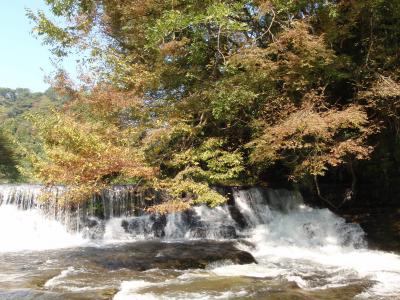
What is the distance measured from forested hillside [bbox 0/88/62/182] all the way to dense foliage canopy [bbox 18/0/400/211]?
6.01ft

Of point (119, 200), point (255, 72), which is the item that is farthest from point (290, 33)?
point (119, 200)

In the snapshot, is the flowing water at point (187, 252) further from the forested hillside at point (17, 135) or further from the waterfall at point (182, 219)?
the forested hillside at point (17, 135)

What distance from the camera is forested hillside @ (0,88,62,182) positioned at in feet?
54.8

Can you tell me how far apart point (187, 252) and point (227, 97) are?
12.9 ft

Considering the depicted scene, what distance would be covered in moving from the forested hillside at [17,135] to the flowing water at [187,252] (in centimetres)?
201

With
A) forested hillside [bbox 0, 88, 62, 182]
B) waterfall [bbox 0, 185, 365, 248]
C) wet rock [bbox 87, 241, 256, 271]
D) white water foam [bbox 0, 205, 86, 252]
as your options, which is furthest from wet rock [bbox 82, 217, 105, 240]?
forested hillside [bbox 0, 88, 62, 182]

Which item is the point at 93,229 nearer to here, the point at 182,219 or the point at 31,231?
the point at 31,231

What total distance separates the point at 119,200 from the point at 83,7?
6.03 metres

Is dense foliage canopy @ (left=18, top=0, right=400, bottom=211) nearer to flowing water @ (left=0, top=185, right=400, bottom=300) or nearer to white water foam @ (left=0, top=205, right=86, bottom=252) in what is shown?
flowing water @ (left=0, top=185, right=400, bottom=300)

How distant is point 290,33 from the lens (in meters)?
10.2

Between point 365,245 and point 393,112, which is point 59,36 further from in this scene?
point 365,245

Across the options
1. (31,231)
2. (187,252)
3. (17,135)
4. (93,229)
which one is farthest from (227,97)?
(17,135)

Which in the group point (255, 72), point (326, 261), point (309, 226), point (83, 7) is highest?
point (83, 7)

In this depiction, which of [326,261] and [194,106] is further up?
[194,106]
